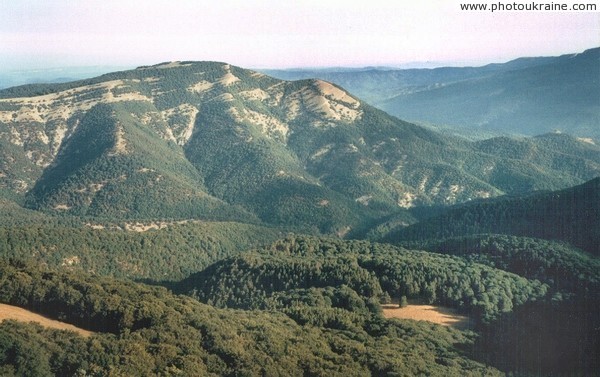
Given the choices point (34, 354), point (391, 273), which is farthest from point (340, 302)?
point (34, 354)

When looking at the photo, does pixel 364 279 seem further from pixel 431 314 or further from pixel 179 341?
pixel 179 341

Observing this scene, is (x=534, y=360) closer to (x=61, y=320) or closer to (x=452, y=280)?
(x=452, y=280)

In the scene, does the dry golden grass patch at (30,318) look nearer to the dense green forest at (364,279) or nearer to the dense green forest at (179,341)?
the dense green forest at (179,341)

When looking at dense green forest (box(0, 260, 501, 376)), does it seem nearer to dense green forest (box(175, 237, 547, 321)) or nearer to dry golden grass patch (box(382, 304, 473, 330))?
dry golden grass patch (box(382, 304, 473, 330))

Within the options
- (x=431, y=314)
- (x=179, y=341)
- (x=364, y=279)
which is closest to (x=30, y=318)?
(x=179, y=341)

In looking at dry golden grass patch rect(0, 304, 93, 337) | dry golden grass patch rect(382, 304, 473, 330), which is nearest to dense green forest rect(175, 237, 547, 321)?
dry golden grass patch rect(382, 304, 473, 330)

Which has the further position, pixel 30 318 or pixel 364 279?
pixel 364 279

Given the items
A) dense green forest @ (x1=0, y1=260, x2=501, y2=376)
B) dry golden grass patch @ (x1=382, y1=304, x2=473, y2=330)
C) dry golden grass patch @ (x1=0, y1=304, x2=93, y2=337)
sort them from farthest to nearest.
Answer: dry golden grass patch @ (x1=382, y1=304, x2=473, y2=330), dry golden grass patch @ (x1=0, y1=304, x2=93, y2=337), dense green forest @ (x1=0, y1=260, x2=501, y2=376)

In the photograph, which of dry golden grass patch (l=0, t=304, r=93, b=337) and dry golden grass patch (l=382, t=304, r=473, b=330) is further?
dry golden grass patch (l=382, t=304, r=473, b=330)

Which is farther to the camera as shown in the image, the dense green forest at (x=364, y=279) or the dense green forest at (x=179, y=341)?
the dense green forest at (x=364, y=279)

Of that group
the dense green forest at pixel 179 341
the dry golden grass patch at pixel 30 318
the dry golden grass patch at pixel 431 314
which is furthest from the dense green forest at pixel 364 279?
the dry golden grass patch at pixel 30 318

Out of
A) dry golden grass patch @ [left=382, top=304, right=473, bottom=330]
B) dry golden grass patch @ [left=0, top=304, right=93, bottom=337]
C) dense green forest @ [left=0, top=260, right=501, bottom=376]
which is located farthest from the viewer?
dry golden grass patch @ [left=382, top=304, right=473, bottom=330]
